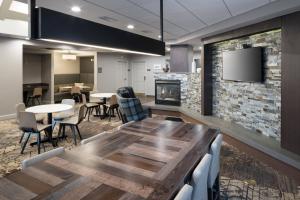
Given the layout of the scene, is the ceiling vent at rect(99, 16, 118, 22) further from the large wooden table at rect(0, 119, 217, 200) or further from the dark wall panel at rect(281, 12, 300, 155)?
the dark wall panel at rect(281, 12, 300, 155)

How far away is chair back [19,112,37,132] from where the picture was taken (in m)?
3.96

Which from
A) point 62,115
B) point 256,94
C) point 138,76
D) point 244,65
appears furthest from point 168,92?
point 138,76

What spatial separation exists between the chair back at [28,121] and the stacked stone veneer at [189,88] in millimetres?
4182

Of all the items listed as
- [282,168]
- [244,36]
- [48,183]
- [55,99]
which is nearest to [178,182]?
[48,183]

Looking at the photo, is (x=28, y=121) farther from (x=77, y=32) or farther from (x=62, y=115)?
(x=77, y=32)

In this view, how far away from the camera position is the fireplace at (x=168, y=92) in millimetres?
7211

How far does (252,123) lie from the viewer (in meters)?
4.57

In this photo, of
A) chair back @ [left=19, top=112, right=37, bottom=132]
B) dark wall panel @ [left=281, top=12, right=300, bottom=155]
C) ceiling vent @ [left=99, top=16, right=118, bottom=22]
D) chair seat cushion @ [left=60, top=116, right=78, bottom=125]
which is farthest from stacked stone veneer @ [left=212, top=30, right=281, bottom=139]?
chair back @ [left=19, top=112, right=37, bottom=132]

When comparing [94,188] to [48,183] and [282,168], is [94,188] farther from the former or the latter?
[282,168]

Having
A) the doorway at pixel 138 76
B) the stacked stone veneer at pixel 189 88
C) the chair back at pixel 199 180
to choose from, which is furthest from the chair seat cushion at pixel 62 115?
the doorway at pixel 138 76

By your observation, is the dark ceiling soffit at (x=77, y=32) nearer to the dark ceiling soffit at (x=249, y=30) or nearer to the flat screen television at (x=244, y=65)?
the dark ceiling soffit at (x=249, y=30)

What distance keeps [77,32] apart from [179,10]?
2531mm

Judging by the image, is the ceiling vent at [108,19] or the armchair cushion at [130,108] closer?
the ceiling vent at [108,19]

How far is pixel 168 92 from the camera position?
740 centimetres
